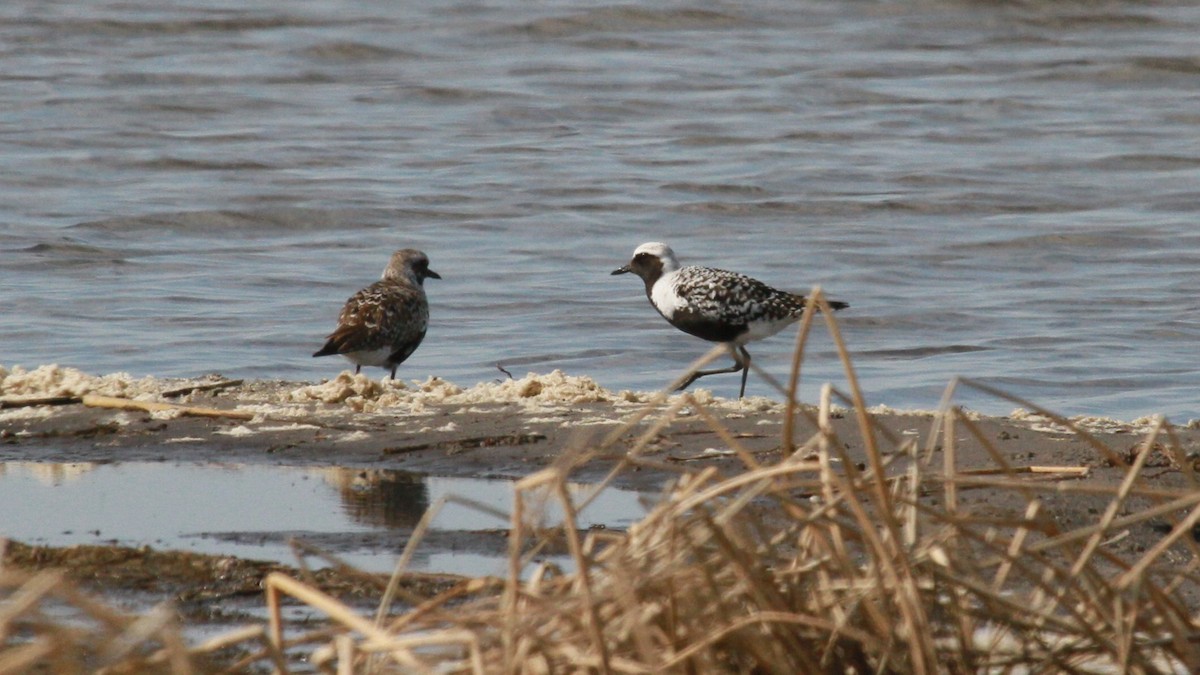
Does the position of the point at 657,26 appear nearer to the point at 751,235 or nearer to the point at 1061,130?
the point at 1061,130

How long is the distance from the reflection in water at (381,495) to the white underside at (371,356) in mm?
2777

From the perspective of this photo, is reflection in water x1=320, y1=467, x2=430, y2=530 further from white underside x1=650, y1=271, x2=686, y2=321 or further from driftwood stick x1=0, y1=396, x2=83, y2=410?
white underside x1=650, y1=271, x2=686, y2=321

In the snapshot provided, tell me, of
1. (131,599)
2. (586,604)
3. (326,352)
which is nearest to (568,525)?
(586,604)

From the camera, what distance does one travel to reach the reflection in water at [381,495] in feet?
20.3

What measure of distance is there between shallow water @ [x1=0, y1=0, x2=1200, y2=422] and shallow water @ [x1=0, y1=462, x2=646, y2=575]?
13.1 ft

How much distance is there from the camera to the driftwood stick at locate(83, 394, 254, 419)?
7.68 m

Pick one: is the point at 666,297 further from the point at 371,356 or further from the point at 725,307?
the point at 371,356

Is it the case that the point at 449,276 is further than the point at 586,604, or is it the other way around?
the point at 449,276

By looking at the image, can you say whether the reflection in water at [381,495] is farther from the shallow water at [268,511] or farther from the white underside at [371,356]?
the white underside at [371,356]

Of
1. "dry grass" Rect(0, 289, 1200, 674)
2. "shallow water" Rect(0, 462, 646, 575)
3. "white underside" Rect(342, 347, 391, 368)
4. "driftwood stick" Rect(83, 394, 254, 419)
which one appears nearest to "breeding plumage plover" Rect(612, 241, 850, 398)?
"white underside" Rect(342, 347, 391, 368)

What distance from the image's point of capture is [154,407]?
7.70 metres

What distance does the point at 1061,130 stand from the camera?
2036cm

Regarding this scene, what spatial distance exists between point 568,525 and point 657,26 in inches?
901

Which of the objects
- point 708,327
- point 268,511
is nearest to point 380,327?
point 708,327
